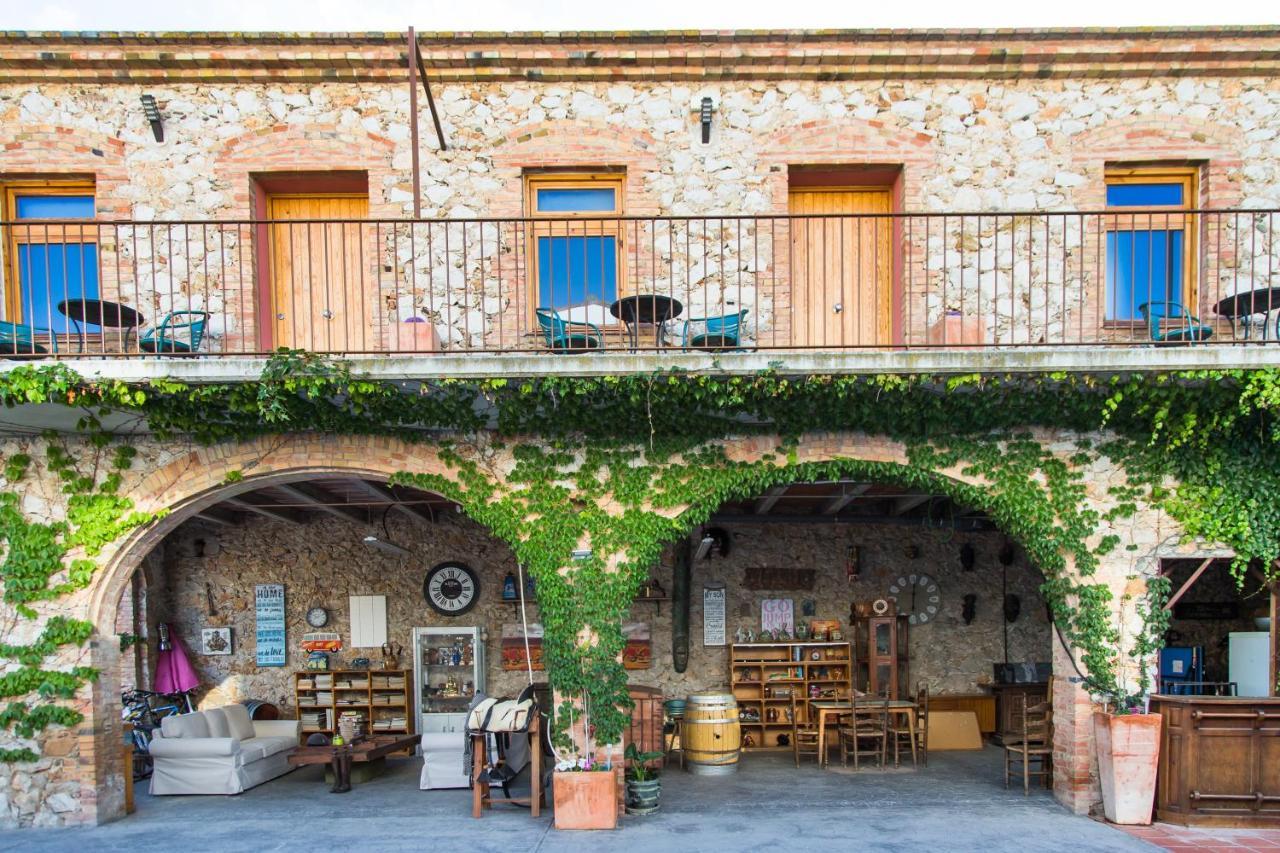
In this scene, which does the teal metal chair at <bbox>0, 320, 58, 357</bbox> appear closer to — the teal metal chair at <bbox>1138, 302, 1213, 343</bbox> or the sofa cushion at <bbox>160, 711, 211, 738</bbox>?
the sofa cushion at <bbox>160, 711, 211, 738</bbox>

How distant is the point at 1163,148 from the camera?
7.69 meters

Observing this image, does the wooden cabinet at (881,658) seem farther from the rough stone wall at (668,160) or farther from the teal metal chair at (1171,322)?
the teal metal chair at (1171,322)

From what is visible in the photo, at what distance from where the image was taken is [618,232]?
782 centimetres

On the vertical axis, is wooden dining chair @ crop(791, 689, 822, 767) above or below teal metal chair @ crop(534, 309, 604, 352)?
below

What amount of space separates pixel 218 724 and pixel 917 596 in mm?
7844

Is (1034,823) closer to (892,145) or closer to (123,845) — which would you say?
(892,145)

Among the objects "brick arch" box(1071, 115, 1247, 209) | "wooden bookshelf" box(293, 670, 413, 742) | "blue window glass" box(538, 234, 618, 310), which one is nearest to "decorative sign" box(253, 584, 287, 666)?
"wooden bookshelf" box(293, 670, 413, 742)

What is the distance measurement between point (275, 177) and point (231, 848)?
5456 millimetres

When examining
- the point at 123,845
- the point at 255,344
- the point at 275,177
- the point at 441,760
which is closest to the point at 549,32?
the point at 275,177

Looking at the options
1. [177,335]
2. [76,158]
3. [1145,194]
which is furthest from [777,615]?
[76,158]

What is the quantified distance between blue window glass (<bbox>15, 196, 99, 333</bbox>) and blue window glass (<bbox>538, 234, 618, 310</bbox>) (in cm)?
387

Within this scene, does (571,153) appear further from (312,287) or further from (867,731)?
(867,731)

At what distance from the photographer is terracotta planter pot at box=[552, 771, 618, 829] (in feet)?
22.1

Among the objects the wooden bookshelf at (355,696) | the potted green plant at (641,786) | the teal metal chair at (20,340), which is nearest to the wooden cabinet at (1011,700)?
the potted green plant at (641,786)
